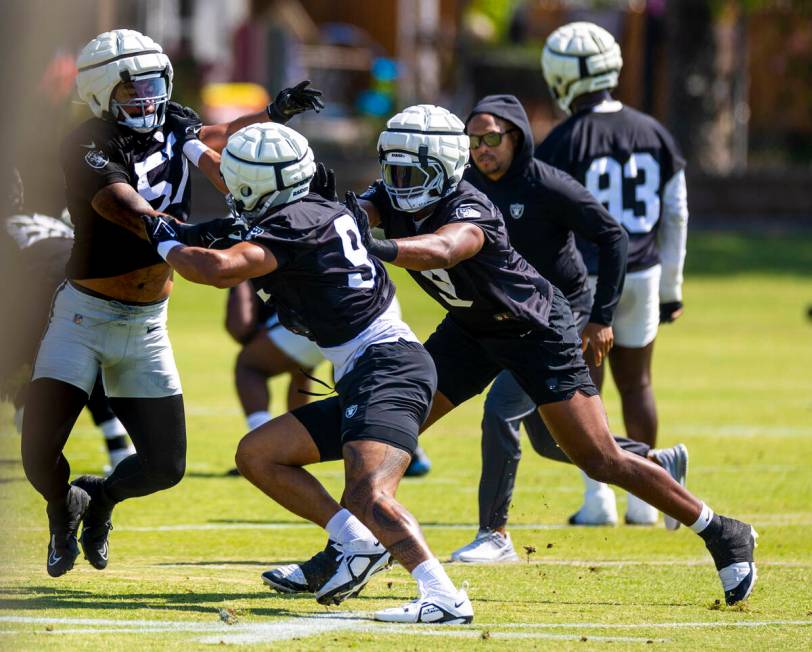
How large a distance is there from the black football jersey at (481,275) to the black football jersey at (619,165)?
2.09 metres

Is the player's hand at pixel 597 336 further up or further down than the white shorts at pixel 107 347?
further down

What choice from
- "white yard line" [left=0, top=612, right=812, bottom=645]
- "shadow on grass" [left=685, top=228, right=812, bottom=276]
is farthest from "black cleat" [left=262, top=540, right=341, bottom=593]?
"shadow on grass" [left=685, top=228, right=812, bottom=276]

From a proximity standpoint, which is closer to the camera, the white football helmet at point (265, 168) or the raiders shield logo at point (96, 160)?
the white football helmet at point (265, 168)

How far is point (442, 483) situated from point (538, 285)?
3723 millimetres

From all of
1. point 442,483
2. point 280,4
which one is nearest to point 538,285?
A: point 442,483

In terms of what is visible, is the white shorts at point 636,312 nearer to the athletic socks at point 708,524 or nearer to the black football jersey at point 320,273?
the athletic socks at point 708,524

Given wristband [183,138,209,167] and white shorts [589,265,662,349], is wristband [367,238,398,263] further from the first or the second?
white shorts [589,265,662,349]

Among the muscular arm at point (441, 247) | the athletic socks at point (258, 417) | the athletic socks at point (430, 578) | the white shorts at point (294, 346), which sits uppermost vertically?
the muscular arm at point (441, 247)

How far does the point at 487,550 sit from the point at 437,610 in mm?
1931

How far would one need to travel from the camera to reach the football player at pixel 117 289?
22.1 feet

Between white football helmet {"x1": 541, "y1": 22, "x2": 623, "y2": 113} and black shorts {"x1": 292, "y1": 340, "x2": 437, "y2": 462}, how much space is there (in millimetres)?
3106

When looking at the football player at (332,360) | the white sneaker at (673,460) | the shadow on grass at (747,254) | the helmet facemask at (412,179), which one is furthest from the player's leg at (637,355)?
the shadow on grass at (747,254)

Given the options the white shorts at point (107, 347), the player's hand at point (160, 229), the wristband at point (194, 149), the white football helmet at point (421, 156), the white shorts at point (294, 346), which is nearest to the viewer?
Answer: the player's hand at point (160, 229)

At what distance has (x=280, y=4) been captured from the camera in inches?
1619
